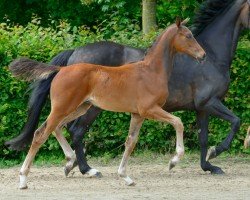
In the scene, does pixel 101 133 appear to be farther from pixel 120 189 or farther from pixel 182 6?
pixel 182 6

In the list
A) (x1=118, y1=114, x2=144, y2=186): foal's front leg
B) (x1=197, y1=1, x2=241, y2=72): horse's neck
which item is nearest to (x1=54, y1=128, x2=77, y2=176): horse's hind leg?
(x1=118, y1=114, x2=144, y2=186): foal's front leg

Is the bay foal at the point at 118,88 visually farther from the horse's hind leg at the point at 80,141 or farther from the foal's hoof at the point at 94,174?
the foal's hoof at the point at 94,174

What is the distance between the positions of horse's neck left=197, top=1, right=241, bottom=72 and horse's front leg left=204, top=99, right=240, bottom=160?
2.04 ft

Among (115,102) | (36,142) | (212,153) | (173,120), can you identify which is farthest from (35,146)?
(212,153)

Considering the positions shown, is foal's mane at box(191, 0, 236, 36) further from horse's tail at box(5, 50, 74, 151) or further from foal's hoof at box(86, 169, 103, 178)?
foal's hoof at box(86, 169, 103, 178)

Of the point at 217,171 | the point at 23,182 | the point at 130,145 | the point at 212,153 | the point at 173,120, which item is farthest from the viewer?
the point at 217,171

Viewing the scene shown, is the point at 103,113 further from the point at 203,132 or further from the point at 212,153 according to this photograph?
the point at 212,153

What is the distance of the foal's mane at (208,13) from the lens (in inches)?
456

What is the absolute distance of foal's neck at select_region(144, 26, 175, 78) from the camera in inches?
395

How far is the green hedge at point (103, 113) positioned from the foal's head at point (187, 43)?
2.61m

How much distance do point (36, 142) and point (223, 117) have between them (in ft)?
9.10

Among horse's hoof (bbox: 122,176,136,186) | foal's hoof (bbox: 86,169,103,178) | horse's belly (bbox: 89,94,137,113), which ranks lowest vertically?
foal's hoof (bbox: 86,169,103,178)

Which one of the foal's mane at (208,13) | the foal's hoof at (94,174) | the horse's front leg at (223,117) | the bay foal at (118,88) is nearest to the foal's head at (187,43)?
the bay foal at (118,88)

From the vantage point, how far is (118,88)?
9.89m
